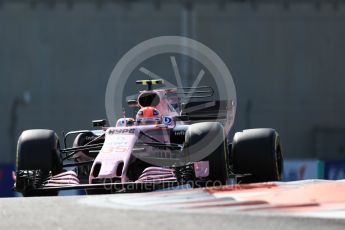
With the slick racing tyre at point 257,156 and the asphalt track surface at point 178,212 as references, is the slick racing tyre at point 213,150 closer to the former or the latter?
the slick racing tyre at point 257,156

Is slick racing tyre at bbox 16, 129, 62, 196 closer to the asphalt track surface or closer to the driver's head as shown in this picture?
the driver's head

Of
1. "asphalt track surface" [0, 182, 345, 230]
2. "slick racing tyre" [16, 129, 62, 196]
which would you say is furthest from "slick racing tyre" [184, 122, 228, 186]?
"asphalt track surface" [0, 182, 345, 230]

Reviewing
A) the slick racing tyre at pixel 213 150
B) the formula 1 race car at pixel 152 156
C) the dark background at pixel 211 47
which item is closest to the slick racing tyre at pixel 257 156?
the formula 1 race car at pixel 152 156

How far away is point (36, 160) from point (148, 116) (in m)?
1.71

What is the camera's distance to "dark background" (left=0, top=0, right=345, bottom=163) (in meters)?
32.2

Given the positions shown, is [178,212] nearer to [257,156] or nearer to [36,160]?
[257,156]

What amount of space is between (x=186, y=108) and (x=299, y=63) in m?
19.8

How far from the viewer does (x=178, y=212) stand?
753 centimetres

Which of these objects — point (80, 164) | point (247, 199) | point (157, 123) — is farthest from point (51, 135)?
point (247, 199)

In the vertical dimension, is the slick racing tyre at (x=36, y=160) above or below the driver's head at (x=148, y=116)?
below

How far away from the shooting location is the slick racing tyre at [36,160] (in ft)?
39.6

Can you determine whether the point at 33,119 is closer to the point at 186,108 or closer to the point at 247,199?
the point at 186,108

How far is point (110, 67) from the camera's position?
32.3 m

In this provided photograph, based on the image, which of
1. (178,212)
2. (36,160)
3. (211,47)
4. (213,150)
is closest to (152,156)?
(213,150)
